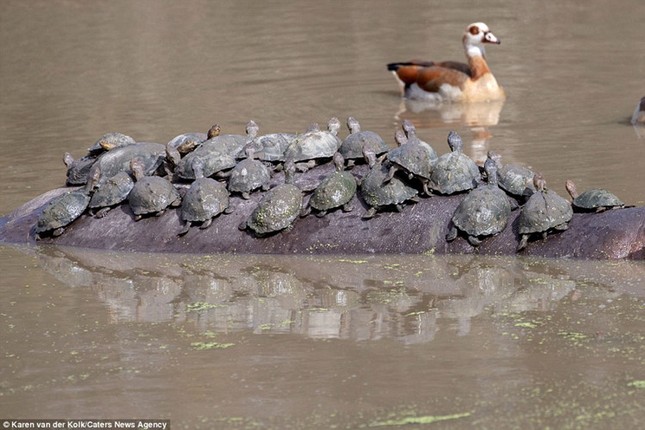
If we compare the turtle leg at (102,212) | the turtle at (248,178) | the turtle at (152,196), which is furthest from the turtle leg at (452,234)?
the turtle leg at (102,212)

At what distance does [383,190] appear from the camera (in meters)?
7.54

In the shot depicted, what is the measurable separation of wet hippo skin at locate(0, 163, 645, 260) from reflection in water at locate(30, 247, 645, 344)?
0.33 ft

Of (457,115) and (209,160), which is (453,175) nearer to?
(209,160)

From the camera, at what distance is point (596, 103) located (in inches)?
515

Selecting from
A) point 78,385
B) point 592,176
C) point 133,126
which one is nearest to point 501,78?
point 133,126

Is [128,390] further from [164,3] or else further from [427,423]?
[164,3]

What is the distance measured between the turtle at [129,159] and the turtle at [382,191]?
5.18 ft

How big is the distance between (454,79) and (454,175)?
22.8ft

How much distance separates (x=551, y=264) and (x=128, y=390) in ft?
9.67

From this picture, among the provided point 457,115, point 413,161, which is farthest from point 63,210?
point 457,115

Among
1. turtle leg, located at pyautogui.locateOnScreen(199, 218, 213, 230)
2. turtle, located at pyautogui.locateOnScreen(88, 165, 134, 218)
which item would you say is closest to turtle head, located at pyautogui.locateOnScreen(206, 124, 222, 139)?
turtle, located at pyautogui.locateOnScreen(88, 165, 134, 218)

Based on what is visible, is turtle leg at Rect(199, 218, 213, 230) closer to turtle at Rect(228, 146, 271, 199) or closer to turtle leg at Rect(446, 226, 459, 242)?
turtle at Rect(228, 146, 271, 199)

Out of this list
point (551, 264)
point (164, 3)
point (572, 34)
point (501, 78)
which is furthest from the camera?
point (164, 3)

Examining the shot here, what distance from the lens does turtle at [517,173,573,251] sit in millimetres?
7137
